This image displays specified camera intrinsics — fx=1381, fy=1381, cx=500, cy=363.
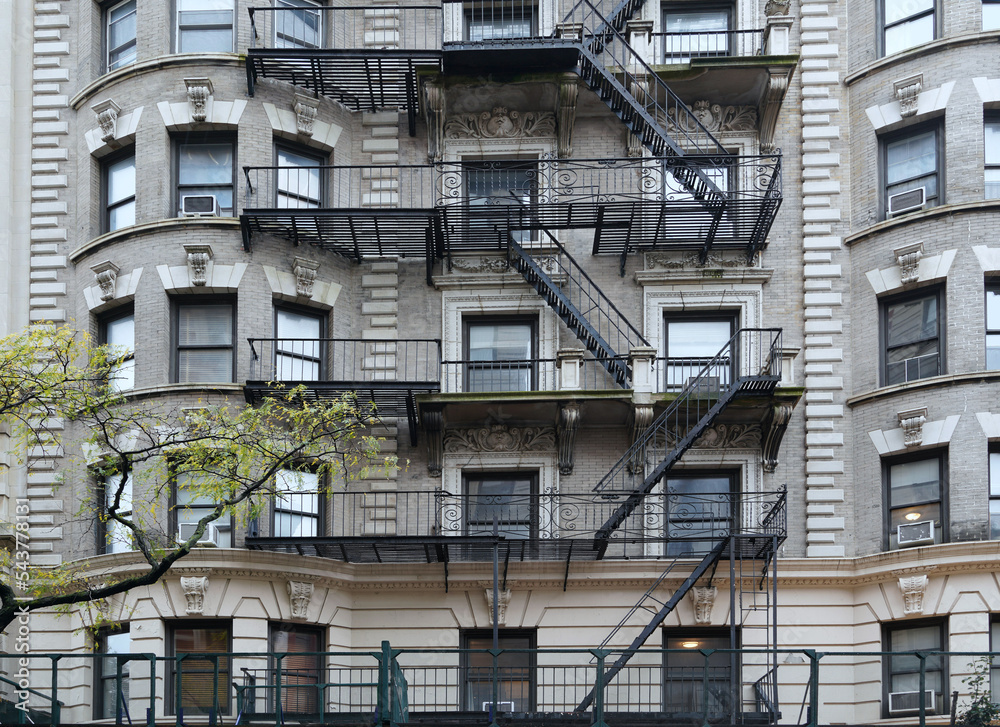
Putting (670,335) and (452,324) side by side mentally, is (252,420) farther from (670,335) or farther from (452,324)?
(670,335)

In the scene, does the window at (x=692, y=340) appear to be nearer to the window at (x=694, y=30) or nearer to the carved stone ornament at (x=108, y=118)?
the window at (x=694, y=30)

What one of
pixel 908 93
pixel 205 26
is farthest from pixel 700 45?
pixel 205 26

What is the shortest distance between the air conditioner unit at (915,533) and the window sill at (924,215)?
5172mm

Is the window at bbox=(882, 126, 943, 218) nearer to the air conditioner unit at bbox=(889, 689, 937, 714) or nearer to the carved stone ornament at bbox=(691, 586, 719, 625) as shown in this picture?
the carved stone ornament at bbox=(691, 586, 719, 625)

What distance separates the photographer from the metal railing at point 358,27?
2589 centimetres

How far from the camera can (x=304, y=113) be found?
82.6ft

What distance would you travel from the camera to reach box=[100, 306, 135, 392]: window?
79.9ft

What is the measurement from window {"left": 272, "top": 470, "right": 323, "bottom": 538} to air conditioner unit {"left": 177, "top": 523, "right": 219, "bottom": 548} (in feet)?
3.38

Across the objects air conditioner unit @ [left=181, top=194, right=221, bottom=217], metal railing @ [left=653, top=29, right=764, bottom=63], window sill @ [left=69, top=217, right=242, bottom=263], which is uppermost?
metal railing @ [left=653, top=29, right=764, bottom=63]

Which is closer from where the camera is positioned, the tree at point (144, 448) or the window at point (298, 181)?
the tree at point (144, 448)

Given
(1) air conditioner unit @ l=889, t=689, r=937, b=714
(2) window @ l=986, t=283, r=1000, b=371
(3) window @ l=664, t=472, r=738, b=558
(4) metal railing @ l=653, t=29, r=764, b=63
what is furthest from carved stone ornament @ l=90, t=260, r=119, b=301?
(2) window @ l=986, t=283, r=1000, b=371

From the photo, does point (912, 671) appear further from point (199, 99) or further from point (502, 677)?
point (199, 99)

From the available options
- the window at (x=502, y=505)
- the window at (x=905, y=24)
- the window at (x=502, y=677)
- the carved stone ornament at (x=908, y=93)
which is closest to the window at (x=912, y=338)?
the carved stone ornament at (x=908, y=93)

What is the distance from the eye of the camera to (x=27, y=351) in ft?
62.2
